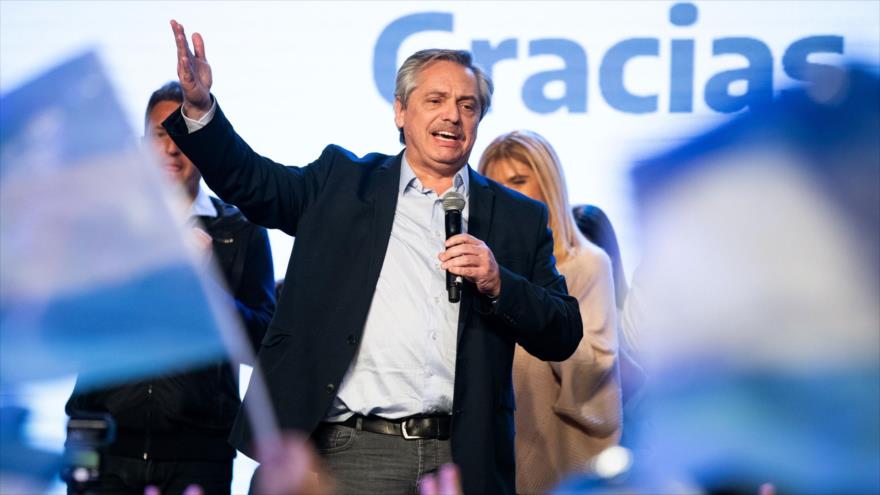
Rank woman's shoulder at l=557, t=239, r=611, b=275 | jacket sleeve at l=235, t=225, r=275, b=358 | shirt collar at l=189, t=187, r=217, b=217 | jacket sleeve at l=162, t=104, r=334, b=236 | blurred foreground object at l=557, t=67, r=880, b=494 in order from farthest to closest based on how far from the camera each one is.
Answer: blurred foreground object at l=557, t=67, r=880, b=494 → woman's shoulder at l=557, t=239, r=611, b=275 → shirt collar at l=189, t=187, r=217, b=217 → jacket sleeve at l=235, t=225, r=275, b=358 → jacket sleeve at l=162, t=104, r=334, b=236

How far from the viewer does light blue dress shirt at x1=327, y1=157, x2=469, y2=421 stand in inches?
113

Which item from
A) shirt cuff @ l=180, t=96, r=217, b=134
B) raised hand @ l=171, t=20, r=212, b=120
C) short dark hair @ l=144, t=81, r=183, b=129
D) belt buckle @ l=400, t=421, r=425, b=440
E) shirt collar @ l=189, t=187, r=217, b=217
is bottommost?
belt buckle @ l=400, t=421, r=425, b=440

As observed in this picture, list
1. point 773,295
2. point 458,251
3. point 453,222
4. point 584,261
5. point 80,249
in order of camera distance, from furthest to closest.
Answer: point 773,295
point 80,249
point 584,261
point 453,222
point 458,251

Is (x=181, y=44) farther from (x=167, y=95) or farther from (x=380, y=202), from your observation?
(x=167, y=95)

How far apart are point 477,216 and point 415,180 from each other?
19 cm

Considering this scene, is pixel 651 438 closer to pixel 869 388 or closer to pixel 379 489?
pixel 869 388

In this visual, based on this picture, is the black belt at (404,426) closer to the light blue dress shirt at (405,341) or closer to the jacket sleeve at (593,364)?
the light blue dress shirt at (405,341)

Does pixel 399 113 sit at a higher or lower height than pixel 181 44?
higher

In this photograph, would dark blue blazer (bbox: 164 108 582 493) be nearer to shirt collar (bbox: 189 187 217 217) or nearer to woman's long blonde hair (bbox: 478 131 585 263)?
shirt collar (bbox: 189 187 217 217)

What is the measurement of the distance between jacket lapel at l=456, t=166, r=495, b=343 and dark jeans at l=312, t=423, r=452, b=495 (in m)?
0.32

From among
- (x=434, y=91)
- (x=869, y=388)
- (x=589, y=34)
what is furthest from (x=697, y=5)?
(x=434, y=91)

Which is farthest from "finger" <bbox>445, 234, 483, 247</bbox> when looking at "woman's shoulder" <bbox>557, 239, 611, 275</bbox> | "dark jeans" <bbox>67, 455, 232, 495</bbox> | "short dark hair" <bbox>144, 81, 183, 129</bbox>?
"short dark hair" <bbox>144, 81, 183, 129</bbox>

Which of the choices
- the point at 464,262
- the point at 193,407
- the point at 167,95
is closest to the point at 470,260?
the point at 464,262

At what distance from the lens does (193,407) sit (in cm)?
369
